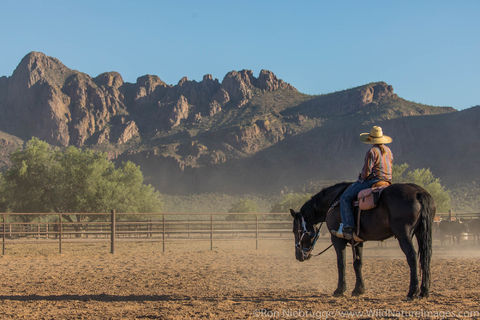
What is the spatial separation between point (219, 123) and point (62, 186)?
97.8m

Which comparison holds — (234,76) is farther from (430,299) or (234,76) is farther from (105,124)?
(430,299)

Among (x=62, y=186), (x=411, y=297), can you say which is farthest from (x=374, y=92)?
(x=411, y=297)

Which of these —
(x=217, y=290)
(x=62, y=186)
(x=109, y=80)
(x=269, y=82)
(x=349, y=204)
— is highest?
(x=109, y=80)

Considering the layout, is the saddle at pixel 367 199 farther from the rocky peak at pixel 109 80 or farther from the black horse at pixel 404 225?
the rocky peak at pixel 109 80

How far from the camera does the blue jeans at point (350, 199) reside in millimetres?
6481

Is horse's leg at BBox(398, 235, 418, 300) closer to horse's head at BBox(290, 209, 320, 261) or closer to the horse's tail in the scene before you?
the horse's tail

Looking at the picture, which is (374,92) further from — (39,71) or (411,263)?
(411,263)

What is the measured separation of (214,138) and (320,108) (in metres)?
33.9

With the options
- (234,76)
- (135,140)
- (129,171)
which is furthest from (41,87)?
(129,171)

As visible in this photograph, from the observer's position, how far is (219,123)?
128875 mm

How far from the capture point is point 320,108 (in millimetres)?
130500

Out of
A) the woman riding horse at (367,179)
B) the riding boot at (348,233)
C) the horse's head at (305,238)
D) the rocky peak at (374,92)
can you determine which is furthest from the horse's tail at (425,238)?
the rocky peak at (374,92)

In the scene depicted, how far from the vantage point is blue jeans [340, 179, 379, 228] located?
648 cm

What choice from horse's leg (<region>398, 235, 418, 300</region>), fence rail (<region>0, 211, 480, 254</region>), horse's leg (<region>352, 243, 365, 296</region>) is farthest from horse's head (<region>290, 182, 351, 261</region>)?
fence rail (<region>0, 211, 480, 254</region>)
